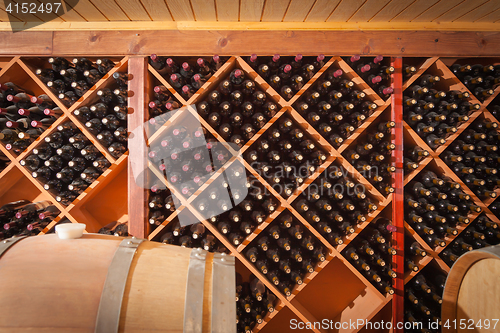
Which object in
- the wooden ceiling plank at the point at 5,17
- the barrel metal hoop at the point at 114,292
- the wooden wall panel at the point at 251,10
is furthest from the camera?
the wooden ceiling plank at the point at 5,17

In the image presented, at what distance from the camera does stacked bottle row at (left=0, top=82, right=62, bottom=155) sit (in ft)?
5.42

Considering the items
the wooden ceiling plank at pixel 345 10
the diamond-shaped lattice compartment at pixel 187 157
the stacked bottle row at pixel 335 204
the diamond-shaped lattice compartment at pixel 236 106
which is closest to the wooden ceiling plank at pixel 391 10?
the wooden ceiling plank at pixel 345 10

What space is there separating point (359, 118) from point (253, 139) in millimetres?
775

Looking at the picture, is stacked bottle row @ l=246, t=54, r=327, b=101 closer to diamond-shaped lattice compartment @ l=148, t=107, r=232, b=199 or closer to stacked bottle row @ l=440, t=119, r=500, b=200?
diamond-shaped lattice compartment @ l=148, t=107, r=232, b=199

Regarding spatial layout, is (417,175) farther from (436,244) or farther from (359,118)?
(359,118)

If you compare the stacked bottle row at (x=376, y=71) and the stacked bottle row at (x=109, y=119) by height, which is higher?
the stacked bottle row at (x=376, y=71)

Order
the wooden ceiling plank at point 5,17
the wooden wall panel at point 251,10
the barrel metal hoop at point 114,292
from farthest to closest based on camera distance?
the wooden ceiling plank at point 5,17, the wooden wall panel at point 251,10, the barrel metal hoop at point 114,292

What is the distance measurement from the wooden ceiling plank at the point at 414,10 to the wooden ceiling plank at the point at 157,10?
5.50 feet

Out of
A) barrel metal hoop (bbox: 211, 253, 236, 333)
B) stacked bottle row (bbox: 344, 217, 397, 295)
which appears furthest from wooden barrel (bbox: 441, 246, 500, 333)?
barrel metal hoop (bbox: 211, 253, 236, 333)

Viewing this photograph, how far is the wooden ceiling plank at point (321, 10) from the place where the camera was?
1462mm

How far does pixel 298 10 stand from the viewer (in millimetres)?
1538

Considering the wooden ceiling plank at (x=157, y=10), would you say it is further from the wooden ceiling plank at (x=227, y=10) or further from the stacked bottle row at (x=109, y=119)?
the stacked bottle row at (x=109, y=119)

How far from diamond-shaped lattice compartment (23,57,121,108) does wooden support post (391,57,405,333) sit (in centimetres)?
212

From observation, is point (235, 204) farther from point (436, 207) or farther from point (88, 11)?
point (88, 11)
